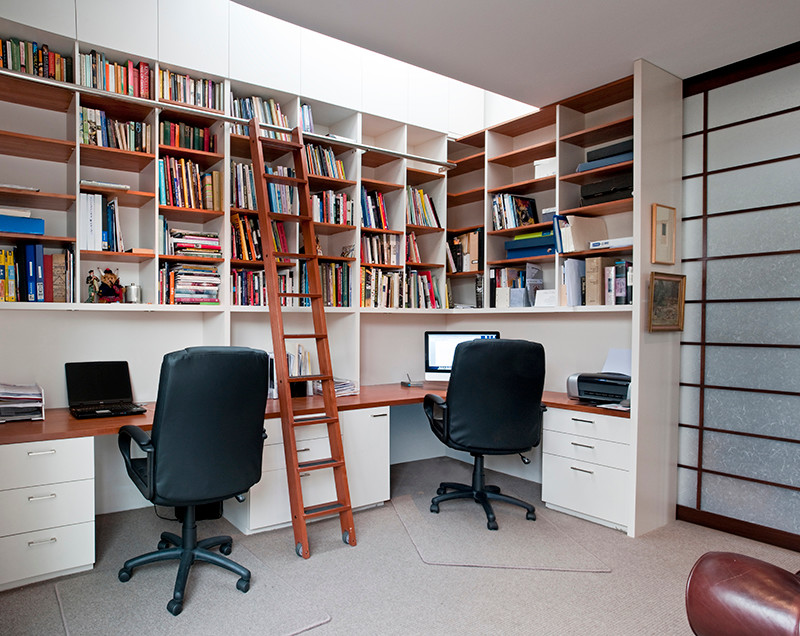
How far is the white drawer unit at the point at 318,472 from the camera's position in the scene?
324 centimetres

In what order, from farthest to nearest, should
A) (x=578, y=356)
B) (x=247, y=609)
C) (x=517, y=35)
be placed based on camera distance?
(x=578, y=356)
(x=517, y=35)
(x=247, y=609)

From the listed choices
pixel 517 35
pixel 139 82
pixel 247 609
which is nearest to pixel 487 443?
pixel 247 609

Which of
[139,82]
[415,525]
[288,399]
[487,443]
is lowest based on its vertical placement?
[415,525]

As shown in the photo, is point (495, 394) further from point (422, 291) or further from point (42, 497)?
point (42, 497)

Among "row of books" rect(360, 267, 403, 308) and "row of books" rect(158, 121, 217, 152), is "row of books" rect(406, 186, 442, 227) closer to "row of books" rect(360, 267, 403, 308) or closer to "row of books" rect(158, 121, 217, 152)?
"row of books" rect(360, 267, 403, 308)

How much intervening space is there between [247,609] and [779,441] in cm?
292

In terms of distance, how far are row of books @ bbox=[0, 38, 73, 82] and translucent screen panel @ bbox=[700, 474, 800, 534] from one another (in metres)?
4.43

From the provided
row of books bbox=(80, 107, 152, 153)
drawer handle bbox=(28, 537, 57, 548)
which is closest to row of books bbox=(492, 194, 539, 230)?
row of books bbox=(80, 107, 152, 153)

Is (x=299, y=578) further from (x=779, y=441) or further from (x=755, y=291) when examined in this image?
(x=755, y=291)

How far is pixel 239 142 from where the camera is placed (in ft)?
11.9

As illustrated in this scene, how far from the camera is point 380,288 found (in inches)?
170

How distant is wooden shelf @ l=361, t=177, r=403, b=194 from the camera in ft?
13.8

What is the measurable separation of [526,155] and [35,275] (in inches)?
131

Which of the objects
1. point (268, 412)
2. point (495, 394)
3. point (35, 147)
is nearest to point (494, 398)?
point (495, 394)
